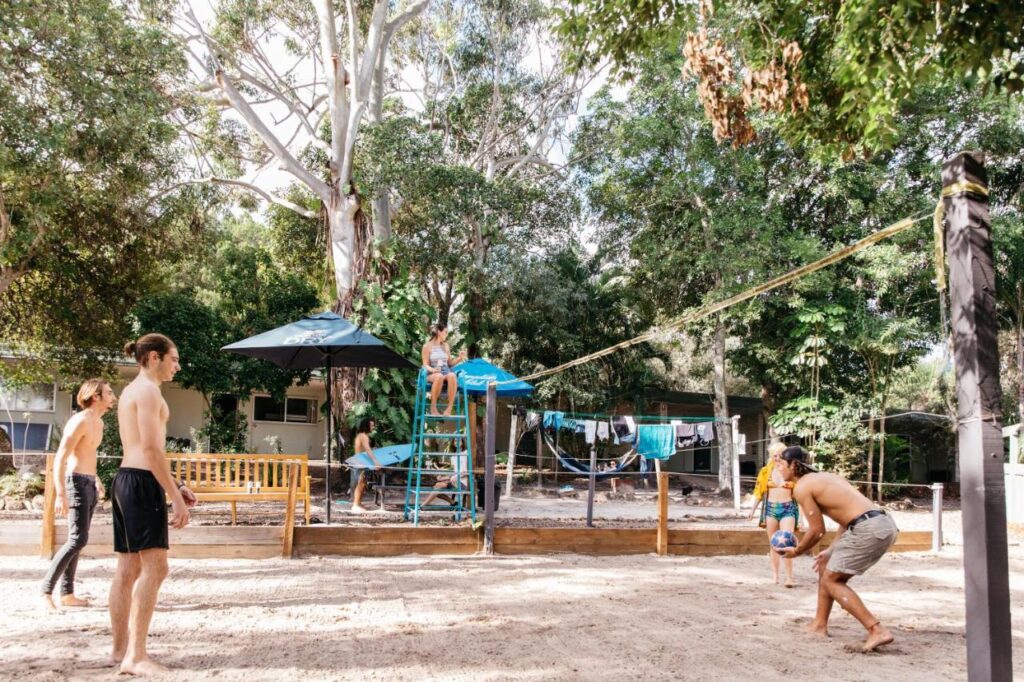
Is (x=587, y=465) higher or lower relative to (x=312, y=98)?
lower

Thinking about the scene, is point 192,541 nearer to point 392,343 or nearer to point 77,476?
point 77,476

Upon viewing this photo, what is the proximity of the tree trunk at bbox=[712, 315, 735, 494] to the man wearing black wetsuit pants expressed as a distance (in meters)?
15.7

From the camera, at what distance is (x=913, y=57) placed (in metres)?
5.60

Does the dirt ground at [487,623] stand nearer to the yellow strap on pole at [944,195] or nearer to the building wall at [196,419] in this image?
the yellow strap on pole at [944,195]

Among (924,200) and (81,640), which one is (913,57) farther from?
(924,200)

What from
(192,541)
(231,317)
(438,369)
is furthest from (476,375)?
(231,317)

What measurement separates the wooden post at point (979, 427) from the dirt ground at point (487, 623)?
1.51 meters

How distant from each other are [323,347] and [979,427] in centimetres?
796

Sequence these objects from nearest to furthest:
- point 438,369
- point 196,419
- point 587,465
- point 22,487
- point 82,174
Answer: point 438,369 → point 22,487 → point 82,174 → point 587,465 → point 196,419

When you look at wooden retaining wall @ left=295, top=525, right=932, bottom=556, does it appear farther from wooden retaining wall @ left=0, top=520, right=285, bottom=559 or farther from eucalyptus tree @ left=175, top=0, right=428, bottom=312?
eucalyptus tree @ left=175, top=0, right=428, bottom=312

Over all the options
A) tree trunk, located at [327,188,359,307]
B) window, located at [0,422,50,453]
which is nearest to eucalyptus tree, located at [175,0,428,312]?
tree trunk, located at [327,188,359,307]

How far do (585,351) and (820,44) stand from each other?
14784 millimetres

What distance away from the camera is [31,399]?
67.8 feet

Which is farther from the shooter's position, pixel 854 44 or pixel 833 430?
pixel 833 430
